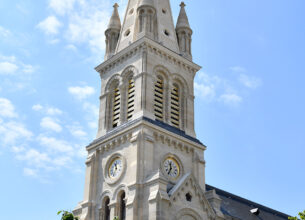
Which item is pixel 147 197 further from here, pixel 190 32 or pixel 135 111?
pixel 190 32

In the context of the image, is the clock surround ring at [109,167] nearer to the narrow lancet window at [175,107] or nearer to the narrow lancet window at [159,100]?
the narrow lancet window at [159,100]

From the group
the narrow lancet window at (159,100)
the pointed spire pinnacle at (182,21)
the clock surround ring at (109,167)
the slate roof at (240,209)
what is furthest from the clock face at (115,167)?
the pointed spire pinnacle at (182,21)

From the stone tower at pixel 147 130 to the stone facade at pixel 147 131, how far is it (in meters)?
0.10

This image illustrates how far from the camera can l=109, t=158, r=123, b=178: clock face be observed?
55.8 m

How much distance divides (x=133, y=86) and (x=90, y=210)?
13691 mm

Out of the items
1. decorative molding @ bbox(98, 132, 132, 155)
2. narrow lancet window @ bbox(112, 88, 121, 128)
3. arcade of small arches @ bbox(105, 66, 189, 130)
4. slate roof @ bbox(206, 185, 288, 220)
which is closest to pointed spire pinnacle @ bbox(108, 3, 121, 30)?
arcade of small arches @ bbox(105, 66, 189, 130)

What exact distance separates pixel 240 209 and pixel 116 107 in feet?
62.7

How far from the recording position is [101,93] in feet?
209


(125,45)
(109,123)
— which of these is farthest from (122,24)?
(109,123)

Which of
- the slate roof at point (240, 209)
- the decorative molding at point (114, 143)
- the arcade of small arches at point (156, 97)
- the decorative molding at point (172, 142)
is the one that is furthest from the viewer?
the slate roof at point (240, 209)

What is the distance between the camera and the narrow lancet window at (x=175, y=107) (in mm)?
60219

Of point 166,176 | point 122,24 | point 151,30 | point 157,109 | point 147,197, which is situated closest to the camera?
point 147,197

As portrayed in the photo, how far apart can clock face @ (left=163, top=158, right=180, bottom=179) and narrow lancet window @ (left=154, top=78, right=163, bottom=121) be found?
4687mm

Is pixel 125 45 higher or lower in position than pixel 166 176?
higher
